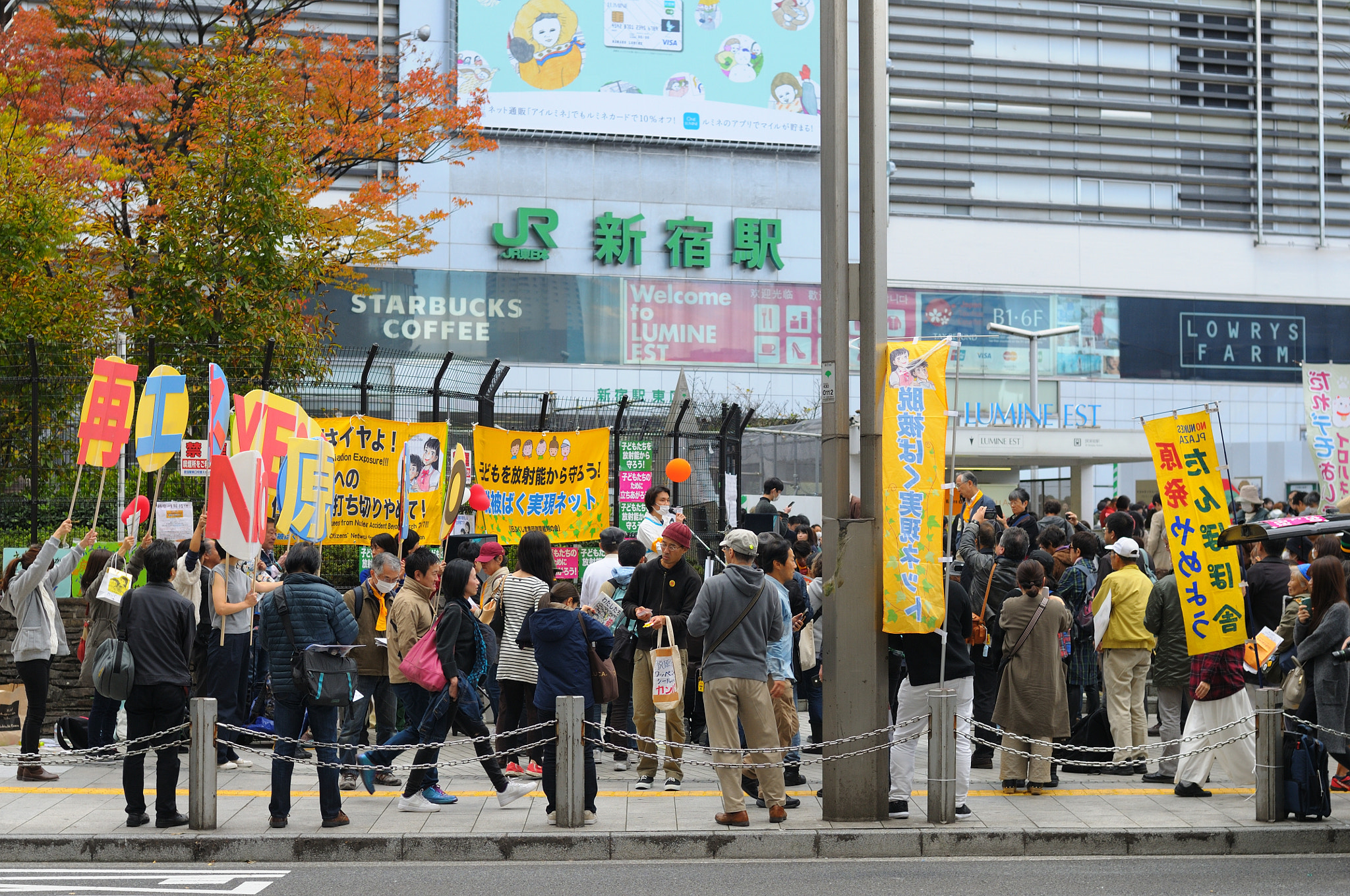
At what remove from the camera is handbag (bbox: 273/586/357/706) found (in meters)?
7.96

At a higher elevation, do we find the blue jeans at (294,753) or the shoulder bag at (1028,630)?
the shoulder bag at (1028,630)

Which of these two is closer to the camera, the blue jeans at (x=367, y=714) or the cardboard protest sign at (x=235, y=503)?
the cardboard protest sign at (x=235, y=503)

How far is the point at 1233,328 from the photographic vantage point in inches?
1622

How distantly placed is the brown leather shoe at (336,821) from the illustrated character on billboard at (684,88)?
31152mm

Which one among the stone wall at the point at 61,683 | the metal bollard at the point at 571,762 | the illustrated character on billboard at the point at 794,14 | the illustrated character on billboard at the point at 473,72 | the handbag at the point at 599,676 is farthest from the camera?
the illustrated character on billboard at the point at 794,14

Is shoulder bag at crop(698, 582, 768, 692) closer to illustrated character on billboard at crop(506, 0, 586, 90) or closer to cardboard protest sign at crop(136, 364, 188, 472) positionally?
cardboard protest sign at crop(136, 364, 188, 472)

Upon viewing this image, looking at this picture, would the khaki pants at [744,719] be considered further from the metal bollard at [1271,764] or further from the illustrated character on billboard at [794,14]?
the illustrated character on billboard at [794,14]

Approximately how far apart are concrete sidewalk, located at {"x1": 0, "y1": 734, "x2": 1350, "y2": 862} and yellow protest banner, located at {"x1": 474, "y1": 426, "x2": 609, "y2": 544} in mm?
4851

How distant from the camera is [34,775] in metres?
9.51

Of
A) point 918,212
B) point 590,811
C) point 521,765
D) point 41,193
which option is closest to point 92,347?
point 41,193

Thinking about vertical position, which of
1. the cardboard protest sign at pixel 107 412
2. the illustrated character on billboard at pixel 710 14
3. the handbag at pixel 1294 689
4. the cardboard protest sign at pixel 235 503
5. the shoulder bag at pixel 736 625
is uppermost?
the illustrated character on billboard at pixel 710 14

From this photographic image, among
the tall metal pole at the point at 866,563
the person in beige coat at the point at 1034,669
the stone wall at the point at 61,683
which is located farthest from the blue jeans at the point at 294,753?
the person in beige coat at the point at 1034,669

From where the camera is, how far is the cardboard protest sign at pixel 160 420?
10766 millimetres

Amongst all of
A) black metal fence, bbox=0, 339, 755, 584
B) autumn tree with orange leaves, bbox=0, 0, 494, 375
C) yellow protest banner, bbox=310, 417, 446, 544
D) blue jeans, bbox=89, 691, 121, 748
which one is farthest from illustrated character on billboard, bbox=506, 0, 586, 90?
blue jeans, bbox=89, 691, 121, 748
